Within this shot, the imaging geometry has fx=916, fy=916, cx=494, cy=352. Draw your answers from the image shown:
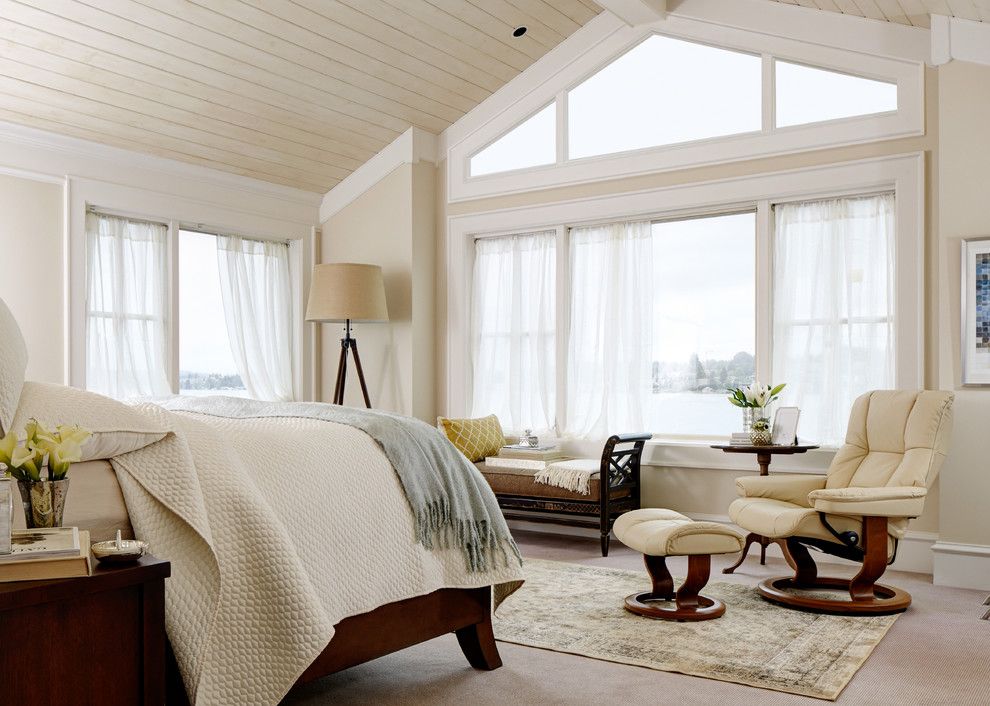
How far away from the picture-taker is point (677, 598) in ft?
12.5

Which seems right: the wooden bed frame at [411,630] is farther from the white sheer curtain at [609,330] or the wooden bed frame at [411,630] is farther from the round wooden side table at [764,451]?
the white sheer curtain at [609,330]

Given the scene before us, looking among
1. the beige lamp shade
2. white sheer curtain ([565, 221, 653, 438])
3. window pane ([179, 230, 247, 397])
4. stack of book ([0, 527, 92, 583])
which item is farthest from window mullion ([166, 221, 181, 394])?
stack of book ([0, 527, 92, 583])

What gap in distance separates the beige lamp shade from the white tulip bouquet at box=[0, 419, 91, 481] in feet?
13.5

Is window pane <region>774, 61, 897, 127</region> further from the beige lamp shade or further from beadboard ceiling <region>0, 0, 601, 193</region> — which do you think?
the beige lamp shade

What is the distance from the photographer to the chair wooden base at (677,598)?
371 centimetres

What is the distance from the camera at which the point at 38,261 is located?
5.11m

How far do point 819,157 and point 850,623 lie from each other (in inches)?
107

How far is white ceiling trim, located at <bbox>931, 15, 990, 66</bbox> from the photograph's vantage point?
453 centimetres

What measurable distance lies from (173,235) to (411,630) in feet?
12.8

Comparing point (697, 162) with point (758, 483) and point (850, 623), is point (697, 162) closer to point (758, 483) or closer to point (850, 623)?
point (758, 483)

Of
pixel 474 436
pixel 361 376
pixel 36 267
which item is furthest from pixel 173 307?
pixel 474 436

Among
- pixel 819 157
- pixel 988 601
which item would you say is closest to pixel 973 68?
pixel 819 157

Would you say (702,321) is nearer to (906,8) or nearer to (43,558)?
(906,8)

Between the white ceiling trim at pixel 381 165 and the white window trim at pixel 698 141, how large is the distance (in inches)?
7.5
